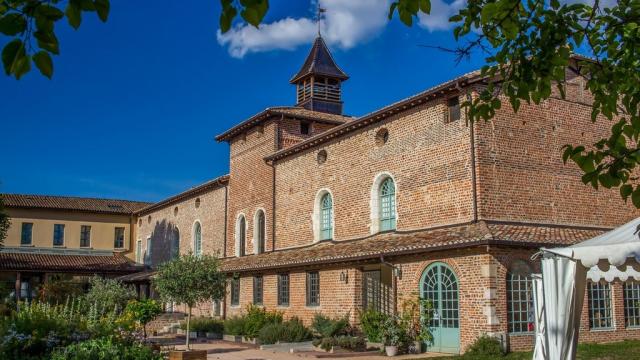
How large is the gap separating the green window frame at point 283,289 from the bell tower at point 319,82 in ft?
33.8

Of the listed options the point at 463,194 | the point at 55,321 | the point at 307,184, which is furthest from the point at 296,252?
the point at 55,321

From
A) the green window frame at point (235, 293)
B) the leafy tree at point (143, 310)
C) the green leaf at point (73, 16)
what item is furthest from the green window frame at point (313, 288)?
the green leaf at point (73, 16)

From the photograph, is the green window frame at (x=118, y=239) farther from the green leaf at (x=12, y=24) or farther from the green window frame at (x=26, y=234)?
the green leaf at (x=12, y=24)

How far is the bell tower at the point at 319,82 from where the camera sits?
32938 millimetres

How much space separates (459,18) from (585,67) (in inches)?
52.4

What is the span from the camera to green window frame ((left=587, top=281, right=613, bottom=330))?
18.4 meters

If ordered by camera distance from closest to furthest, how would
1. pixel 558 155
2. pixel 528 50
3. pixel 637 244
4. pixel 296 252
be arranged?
pixel 528 50
pixel 637 244
pixel 558 155
pixel 296 252

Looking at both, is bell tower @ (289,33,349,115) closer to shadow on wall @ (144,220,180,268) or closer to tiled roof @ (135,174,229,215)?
tiled roof @ (135,174,229,215)

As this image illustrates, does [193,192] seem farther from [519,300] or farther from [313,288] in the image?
[519,300]

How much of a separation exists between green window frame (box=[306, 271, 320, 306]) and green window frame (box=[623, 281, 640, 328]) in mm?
9912

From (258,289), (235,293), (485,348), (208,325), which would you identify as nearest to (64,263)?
(235,293)

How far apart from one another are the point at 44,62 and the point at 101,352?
876cm

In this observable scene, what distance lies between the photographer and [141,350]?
441 inches

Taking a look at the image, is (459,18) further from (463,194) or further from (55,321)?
(463,194)
